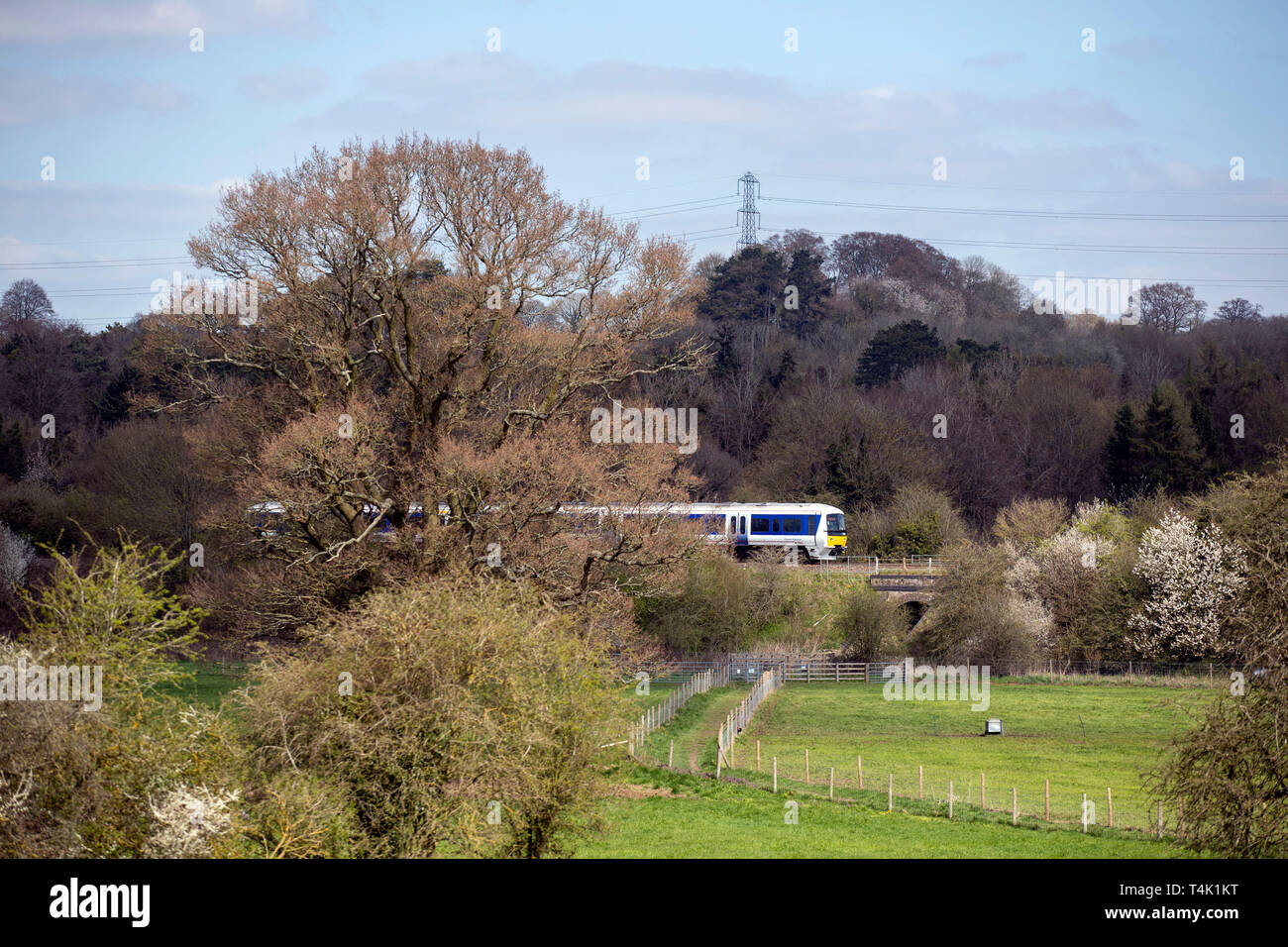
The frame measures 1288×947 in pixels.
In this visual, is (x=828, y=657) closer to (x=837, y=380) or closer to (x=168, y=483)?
(x=168, y=483)

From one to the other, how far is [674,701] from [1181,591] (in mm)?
21459

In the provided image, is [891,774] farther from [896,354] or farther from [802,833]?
[896,354]

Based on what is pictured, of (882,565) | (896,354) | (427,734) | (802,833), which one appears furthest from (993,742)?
(896,354)

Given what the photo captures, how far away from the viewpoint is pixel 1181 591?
46.4 m

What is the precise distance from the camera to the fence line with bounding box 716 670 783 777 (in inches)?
1178

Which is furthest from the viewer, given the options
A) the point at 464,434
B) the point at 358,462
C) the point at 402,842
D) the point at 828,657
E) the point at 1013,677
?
the point at 828,657

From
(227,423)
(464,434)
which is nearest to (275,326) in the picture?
(227,423)

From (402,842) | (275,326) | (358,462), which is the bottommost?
(402,842)

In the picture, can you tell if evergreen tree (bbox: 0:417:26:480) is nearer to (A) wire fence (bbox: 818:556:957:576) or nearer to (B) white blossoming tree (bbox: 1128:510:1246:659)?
(A) wire fence (bbox: 818:556:957:576)

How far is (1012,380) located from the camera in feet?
272

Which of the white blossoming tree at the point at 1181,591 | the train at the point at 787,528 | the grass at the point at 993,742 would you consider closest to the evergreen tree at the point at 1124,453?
the train at the point at 787,528
